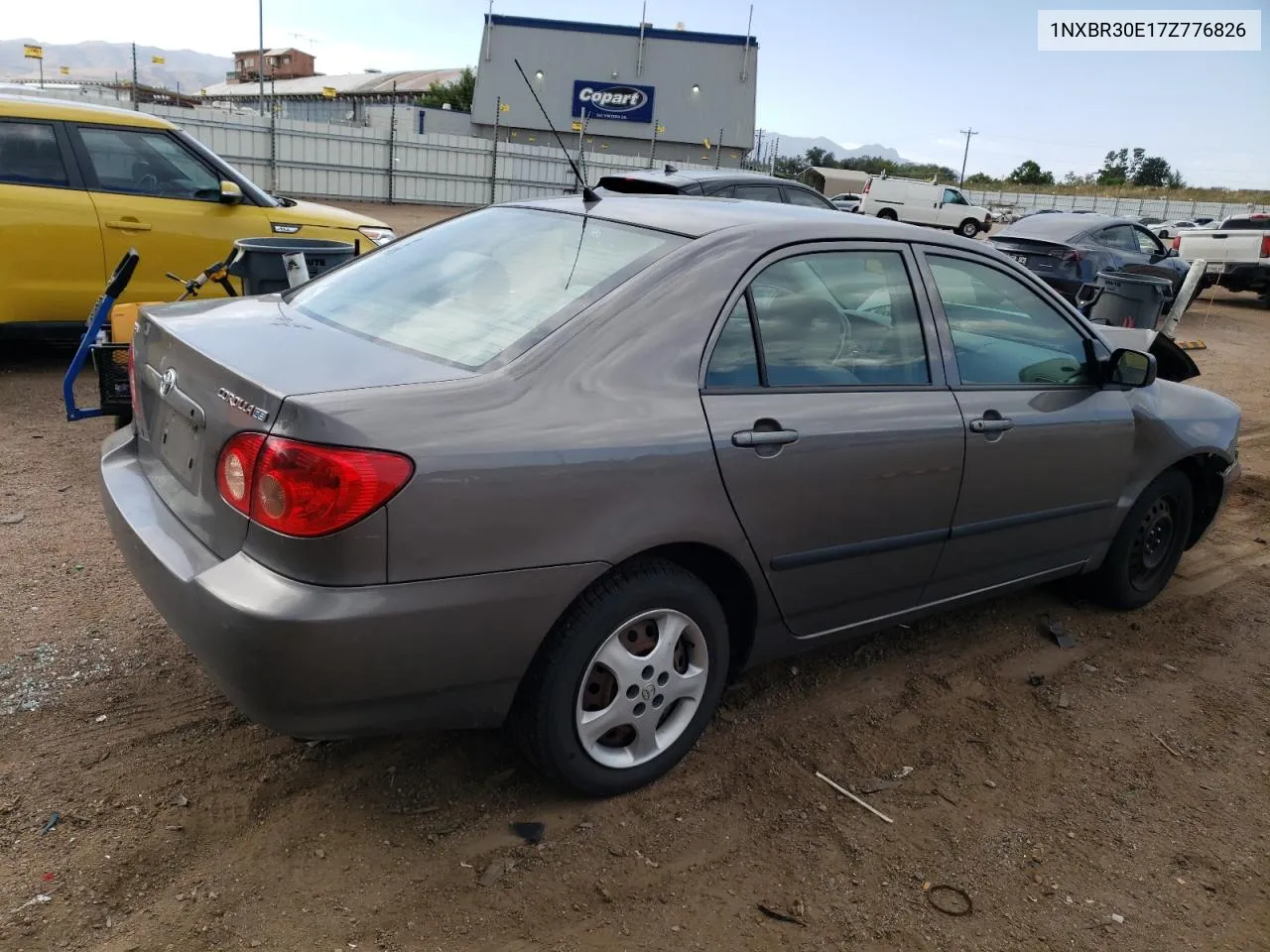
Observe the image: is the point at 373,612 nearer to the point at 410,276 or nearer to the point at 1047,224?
the point at 410,276

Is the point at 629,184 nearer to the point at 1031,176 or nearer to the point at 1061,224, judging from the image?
the point at 1061,224

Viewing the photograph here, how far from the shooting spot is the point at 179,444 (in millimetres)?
2695

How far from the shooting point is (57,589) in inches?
150

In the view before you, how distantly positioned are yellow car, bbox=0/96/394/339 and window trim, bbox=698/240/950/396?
514 centimetres

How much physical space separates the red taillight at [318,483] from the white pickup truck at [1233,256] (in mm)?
19638

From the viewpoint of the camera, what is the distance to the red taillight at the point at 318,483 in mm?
2193

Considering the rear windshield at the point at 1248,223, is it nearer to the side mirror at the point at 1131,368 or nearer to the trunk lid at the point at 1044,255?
the trunk lid at the point at 1044,255

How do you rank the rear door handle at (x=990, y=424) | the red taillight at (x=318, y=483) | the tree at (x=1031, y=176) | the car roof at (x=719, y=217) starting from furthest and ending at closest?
the tree at (x=1031, y=176) → the rear door handle at (x=990, y=424) → the car roof at (x=719, y=217) → the red taillight at (x=318, y=483)

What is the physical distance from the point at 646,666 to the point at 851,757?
2.83 ft

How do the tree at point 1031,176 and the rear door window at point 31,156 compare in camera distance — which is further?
the tree at point 1031,176

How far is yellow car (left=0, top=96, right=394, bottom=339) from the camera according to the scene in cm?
650

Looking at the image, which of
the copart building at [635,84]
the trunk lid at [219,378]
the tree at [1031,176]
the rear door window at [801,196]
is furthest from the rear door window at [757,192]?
the tree at [1031,176]

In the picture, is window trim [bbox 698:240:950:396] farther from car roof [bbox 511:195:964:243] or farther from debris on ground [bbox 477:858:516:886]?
debris on ground [bbox 477:858:516:886]

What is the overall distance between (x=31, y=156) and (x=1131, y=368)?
666cm
